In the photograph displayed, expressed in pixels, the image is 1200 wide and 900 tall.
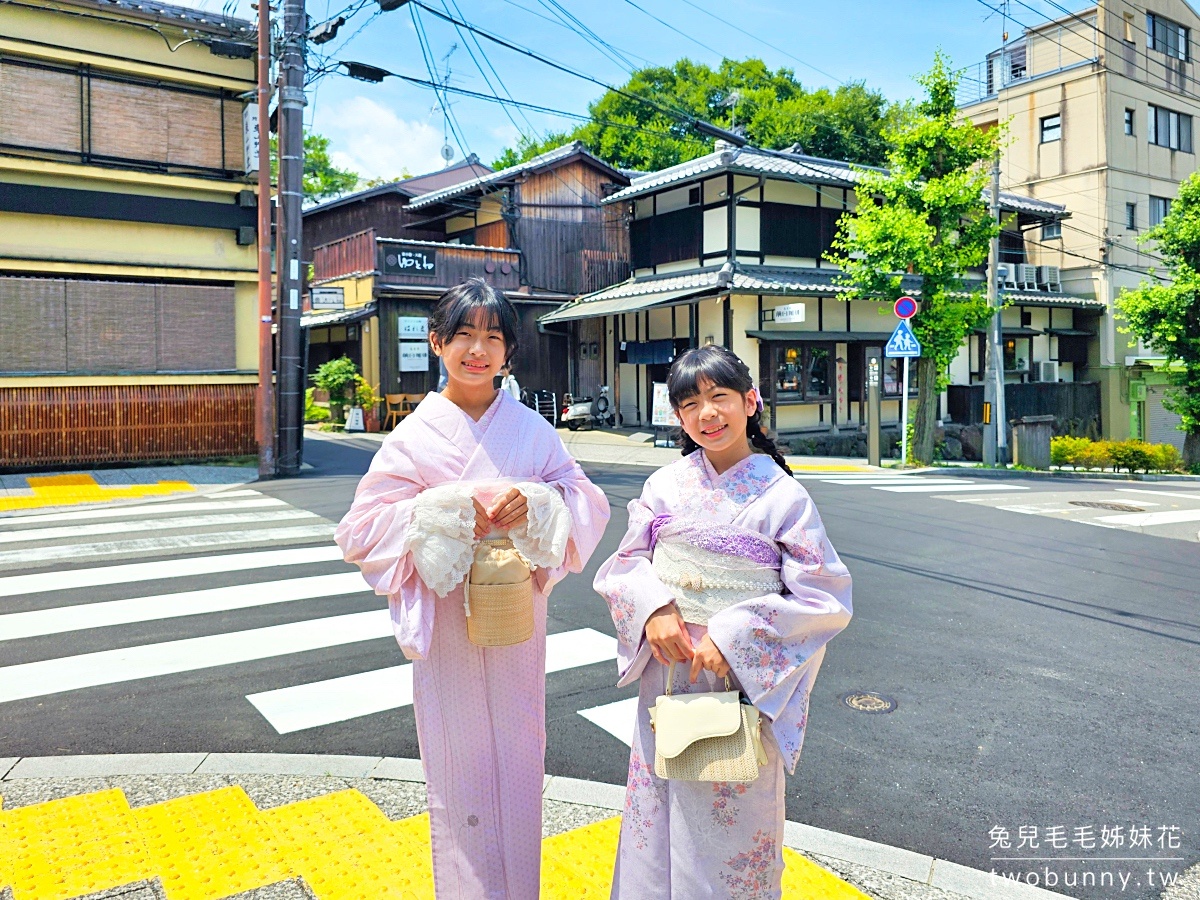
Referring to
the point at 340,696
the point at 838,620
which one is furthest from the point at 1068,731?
the point at 340,696

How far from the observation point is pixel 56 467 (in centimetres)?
1445

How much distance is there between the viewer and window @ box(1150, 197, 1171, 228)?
3039 cm

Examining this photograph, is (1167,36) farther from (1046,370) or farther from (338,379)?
(338,379)

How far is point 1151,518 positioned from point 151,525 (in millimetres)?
12187

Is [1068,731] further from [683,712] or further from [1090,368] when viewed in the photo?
[1090,368]

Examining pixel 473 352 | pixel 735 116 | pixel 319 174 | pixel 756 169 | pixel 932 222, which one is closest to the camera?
pixel 473 352

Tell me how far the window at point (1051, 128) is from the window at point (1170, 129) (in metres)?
2.92

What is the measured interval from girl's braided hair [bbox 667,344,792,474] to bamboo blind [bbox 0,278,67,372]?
48.9 feet

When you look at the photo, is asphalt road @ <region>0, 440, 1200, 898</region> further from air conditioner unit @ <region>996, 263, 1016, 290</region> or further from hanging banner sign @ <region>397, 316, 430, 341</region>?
air conditioner unit @ <region>996, 263, 1016, 290</region>

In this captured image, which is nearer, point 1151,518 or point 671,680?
point 671,680

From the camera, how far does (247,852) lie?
313 centimetres

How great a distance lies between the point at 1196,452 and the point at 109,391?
2489 centimetres

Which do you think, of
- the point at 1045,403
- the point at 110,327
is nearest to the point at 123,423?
the point at 110,327

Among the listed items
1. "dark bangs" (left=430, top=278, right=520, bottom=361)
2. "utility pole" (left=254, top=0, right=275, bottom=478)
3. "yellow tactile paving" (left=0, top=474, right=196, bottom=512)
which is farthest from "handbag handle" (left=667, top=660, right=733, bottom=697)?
"utility pole" (left=254, top=0, right=275, bottom=478)
